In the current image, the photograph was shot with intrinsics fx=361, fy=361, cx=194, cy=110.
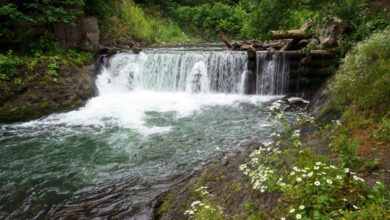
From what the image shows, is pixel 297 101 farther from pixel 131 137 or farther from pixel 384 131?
pixel 384 131

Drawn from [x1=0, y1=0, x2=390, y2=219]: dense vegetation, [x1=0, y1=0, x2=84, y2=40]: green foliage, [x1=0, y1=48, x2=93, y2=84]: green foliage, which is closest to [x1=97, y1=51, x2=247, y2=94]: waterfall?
[x1=0, y1=0, x2=390, y2=219]: dense vegetation

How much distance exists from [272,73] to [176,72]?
12.4ft

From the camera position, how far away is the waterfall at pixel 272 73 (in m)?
12.6

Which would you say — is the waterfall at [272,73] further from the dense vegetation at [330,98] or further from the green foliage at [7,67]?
the green foliage at [7,67]

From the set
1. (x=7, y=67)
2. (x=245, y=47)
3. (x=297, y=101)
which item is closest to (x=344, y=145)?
(x=297, y=101)

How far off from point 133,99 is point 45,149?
5303 millimetres

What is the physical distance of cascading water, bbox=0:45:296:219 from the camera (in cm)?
609

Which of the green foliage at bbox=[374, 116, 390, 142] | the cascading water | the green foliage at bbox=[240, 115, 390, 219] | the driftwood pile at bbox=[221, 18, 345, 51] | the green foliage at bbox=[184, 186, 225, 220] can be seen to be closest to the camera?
the green foliage at bbox=[240, 115, 390, 219]

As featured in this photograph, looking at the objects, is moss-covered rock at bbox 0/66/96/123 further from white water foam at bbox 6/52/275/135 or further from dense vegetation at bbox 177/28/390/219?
dense vegetation at bbox 177/28/390/219

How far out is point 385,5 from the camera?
10.5 metres

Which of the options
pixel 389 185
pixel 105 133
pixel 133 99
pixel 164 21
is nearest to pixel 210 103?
pixel 133 99

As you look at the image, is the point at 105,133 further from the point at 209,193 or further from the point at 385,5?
the point at 385,5

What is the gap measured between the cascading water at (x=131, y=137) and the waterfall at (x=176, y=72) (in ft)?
0.13

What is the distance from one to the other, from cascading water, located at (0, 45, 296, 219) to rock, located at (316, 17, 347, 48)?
2.59 metres
